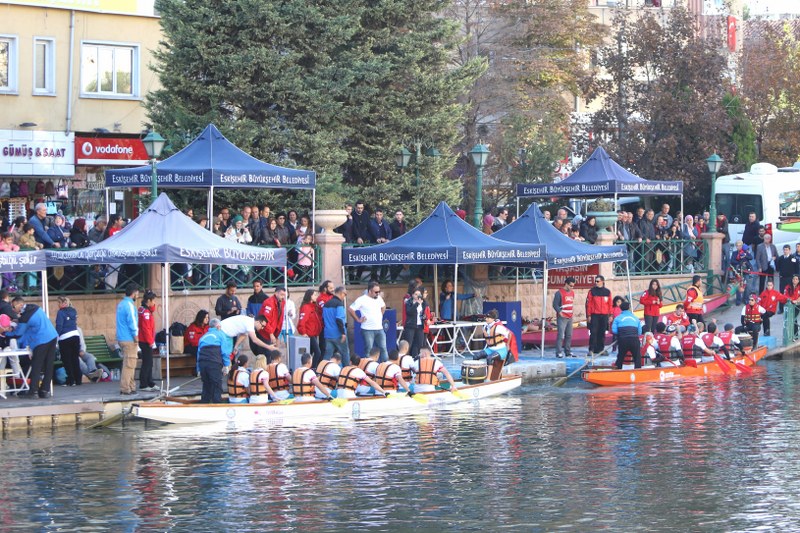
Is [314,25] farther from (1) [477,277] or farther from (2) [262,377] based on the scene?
(2) [262,377]

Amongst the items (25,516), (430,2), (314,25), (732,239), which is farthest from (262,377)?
(732,239)

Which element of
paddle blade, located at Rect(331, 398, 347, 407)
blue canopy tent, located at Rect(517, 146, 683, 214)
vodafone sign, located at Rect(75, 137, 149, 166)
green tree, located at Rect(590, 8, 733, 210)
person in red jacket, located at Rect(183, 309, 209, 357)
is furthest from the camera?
green tree, located at Rect(590, 8, 733, 210)

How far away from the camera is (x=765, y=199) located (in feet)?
136

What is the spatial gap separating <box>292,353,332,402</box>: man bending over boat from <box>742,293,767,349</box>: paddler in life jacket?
40.8ft

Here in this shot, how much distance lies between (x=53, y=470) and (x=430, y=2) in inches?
818

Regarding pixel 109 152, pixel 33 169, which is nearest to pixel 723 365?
pixel 109 152

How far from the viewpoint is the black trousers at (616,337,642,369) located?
2842cm

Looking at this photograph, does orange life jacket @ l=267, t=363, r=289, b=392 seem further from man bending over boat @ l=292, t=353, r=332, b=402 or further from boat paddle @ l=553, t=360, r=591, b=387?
boat paddle @ l=553, t=360, r=591, b=387

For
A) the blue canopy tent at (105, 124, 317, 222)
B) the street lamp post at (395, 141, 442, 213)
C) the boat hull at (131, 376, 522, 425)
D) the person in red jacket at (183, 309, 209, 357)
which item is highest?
the street lamp post at (395, 141, 442, 213)

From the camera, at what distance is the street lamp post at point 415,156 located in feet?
116

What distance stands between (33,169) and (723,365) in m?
19.3

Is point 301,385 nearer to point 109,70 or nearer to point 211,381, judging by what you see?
point 211,381

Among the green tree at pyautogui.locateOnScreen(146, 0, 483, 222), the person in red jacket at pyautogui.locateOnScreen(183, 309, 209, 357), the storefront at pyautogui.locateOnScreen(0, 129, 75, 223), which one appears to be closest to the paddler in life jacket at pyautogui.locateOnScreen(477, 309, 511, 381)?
the person in red jacket at pyautogui.locateOnScreen(183, 309, 209, 357)

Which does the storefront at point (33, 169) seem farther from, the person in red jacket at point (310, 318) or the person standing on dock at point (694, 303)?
the person standing on dock at point (694, 303)
